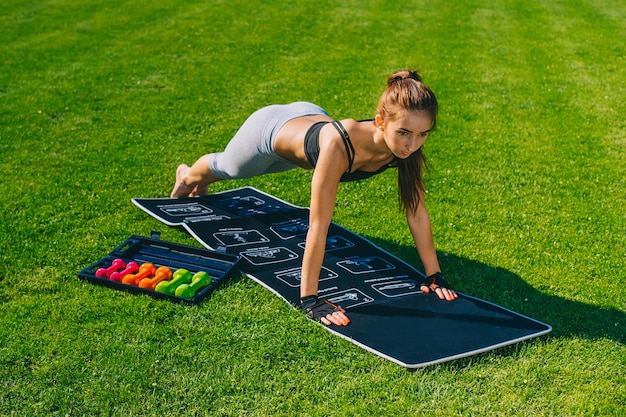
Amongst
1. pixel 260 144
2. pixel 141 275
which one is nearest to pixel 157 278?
pixel 141 275

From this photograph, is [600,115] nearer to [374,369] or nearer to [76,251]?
[374,369]

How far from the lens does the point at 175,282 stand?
15.4 ft

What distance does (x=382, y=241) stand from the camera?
571 centimetres

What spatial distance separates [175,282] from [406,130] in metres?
1.93

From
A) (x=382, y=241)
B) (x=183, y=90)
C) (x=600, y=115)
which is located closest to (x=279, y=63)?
(x=183, y=90)

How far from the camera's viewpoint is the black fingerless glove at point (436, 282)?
4.79 meters

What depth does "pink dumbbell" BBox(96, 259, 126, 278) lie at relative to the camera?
485 cm

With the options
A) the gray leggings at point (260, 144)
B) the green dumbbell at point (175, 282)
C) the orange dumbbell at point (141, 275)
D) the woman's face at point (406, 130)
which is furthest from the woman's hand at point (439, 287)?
the orange dumbbell at point (141, 275)

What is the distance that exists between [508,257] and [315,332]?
1944mm

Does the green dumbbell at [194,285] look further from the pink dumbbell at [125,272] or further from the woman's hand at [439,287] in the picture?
the woman's hand at [439,287]

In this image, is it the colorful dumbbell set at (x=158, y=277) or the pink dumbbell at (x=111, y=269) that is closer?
the colorful dumbbell set at (x=158, y=277)

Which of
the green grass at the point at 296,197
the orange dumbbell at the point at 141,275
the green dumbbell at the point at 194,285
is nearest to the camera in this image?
the green grass at the point at 296,197

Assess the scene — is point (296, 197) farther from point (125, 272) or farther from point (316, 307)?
point (316, 307)

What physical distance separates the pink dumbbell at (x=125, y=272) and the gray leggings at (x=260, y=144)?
45.0 inches
